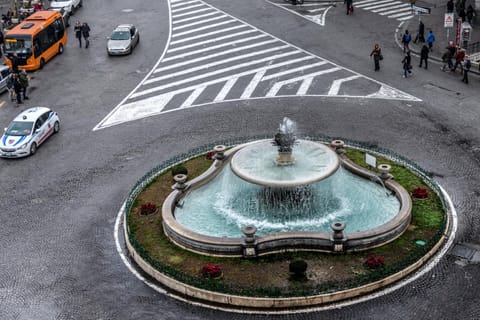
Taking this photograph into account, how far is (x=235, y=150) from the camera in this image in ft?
120

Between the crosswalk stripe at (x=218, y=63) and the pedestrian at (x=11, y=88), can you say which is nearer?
the pedestrian at (x=11, y=88)

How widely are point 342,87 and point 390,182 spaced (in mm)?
16519

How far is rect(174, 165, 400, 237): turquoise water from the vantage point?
31.1m

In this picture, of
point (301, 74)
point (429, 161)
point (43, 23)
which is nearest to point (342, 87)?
point (301, 74)

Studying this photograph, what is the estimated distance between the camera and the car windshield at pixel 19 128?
42.0 meters

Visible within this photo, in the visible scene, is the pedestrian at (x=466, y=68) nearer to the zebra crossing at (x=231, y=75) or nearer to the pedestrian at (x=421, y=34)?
the zebra crossing at (x=231, y=75)

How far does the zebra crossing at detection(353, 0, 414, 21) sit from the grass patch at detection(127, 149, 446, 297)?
35.0 metres

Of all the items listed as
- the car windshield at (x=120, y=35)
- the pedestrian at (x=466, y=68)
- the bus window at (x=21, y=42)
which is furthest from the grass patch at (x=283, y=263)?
the car windshield at (x=120, y=35)

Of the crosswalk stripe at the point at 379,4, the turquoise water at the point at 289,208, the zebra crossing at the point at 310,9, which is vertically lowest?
the turquoise water at the point at 289,208

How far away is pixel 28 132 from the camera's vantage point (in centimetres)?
4197

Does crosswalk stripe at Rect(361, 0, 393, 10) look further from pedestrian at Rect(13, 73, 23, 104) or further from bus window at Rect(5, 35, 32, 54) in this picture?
pedestrian at Rect(13, 73, 23, 104)

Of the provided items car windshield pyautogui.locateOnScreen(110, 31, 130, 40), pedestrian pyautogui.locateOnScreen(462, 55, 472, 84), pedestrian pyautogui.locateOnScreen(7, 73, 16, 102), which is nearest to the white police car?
pedestrian pyautogui.locateOnScreen(7, 73, 16, 102)

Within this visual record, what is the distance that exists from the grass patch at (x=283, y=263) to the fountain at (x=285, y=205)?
42cm

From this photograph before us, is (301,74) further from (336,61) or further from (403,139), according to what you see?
(403,139)
